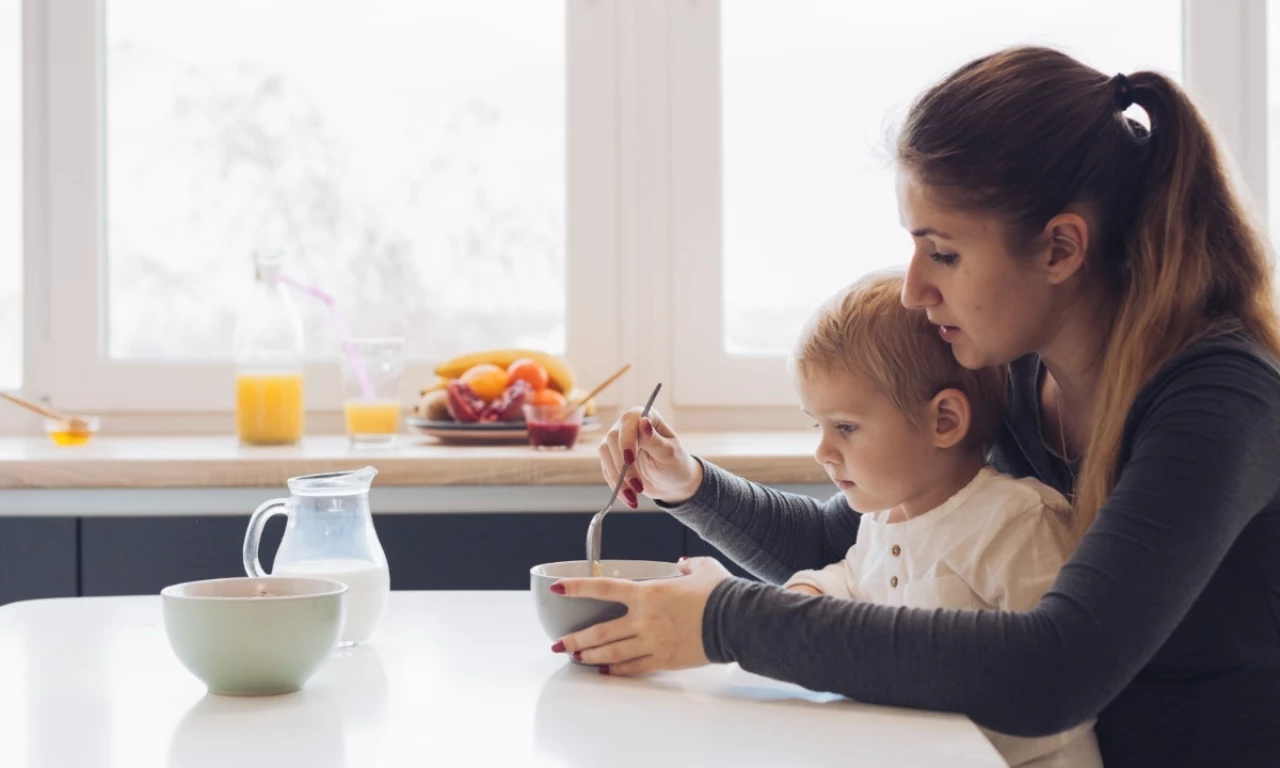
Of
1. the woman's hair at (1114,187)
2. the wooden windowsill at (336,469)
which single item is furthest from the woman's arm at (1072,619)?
the wooden windowsill at (336,469)

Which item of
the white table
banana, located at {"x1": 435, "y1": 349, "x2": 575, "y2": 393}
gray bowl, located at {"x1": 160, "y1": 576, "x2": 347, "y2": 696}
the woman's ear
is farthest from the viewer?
banana, located at {"x1": 435, "y1": 349, "x2": 575, "y2": 393}

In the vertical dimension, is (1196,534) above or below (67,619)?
above

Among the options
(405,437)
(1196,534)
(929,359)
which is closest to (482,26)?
(405,437)

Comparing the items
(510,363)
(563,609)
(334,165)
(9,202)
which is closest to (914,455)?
(563,609)

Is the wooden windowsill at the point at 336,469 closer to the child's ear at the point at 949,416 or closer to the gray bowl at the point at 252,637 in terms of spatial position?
the child's ear at the point at 949,416

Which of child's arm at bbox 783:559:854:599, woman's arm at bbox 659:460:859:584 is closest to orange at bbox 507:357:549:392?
woman's arm at bbox 659:460:859:584

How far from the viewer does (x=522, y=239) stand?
2.51m

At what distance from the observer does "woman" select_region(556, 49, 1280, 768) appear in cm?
89

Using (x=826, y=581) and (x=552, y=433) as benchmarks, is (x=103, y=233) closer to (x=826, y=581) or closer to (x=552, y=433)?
(x=552, y=433)

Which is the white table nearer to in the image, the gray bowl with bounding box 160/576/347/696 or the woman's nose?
the gray bowl with bounding box 160/576/347/696

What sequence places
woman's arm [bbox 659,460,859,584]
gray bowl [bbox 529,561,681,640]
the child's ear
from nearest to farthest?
gray bowl [bbox 529,561,681,640] < the child's ear < woman's arm [bbox 659,460,859,584]

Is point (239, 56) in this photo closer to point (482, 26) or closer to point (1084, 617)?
point (482, 26)

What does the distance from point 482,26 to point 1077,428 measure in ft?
5.30

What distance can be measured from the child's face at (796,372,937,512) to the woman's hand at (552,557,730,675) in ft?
0.86
